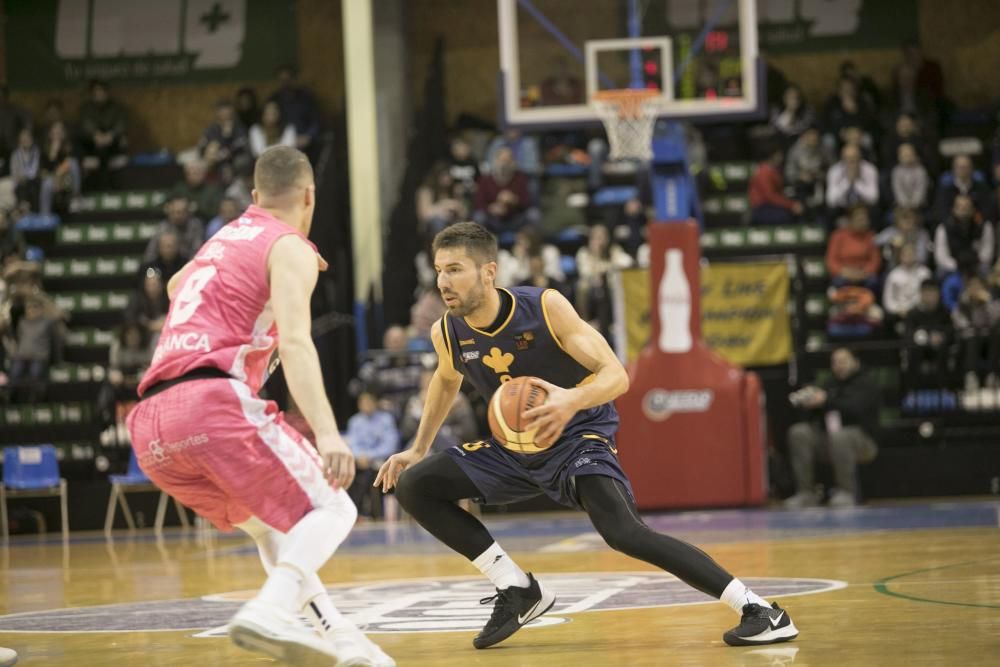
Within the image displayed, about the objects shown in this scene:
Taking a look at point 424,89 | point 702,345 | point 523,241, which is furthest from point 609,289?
point 424,89

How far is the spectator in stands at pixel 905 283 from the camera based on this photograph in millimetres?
16422

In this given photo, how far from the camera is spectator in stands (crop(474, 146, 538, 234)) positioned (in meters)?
18.4

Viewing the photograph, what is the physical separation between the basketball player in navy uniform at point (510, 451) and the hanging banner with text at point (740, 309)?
10.2 meters

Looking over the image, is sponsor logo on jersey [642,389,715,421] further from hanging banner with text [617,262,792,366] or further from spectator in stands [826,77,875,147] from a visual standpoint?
spectator in stands [826,77,875,147]

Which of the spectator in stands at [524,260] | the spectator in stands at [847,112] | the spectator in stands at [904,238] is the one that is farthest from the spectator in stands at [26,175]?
the spectator in stands at [904,238]

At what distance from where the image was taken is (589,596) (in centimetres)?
743

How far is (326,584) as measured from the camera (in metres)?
8.91

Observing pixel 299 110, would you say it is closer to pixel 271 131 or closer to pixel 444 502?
pixel 271 131

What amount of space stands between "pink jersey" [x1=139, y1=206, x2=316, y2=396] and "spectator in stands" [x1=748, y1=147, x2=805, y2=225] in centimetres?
1433

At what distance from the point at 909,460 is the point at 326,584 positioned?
7780 millimetres

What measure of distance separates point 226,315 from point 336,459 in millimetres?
695

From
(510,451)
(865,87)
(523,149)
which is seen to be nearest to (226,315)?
(510,451)

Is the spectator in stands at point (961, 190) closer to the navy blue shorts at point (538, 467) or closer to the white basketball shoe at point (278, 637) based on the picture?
the navy blue shorts at point (538, 467)

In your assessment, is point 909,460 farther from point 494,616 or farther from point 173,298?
point 173,298
